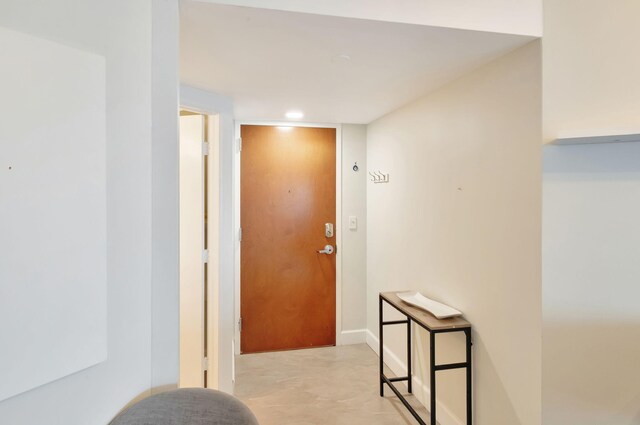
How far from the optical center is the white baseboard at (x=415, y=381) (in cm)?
216

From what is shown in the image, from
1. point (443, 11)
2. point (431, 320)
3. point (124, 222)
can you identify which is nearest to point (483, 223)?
point (431, 320)

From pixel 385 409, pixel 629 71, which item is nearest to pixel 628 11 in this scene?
pixel 629 71

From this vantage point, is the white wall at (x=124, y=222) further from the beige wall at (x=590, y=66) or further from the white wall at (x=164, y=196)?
the beige wall at (x=590, y=66)

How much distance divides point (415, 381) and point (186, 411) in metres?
1.95

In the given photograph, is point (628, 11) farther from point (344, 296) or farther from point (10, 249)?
point (344, 296)

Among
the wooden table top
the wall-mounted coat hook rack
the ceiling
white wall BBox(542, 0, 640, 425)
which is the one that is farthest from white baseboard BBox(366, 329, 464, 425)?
the ceiling

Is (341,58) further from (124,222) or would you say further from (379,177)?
(379,177)

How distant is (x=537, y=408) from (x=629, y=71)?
1472 mm

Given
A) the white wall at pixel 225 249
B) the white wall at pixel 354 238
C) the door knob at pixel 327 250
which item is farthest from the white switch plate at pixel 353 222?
the white wall at pixel 225 249

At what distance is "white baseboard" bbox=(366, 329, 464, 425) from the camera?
2158mm

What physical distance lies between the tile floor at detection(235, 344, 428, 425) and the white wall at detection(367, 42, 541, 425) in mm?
397

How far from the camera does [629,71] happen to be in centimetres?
141

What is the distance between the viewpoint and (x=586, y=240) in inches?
58.6

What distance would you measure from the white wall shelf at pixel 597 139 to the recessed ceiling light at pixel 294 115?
2.02 meters
